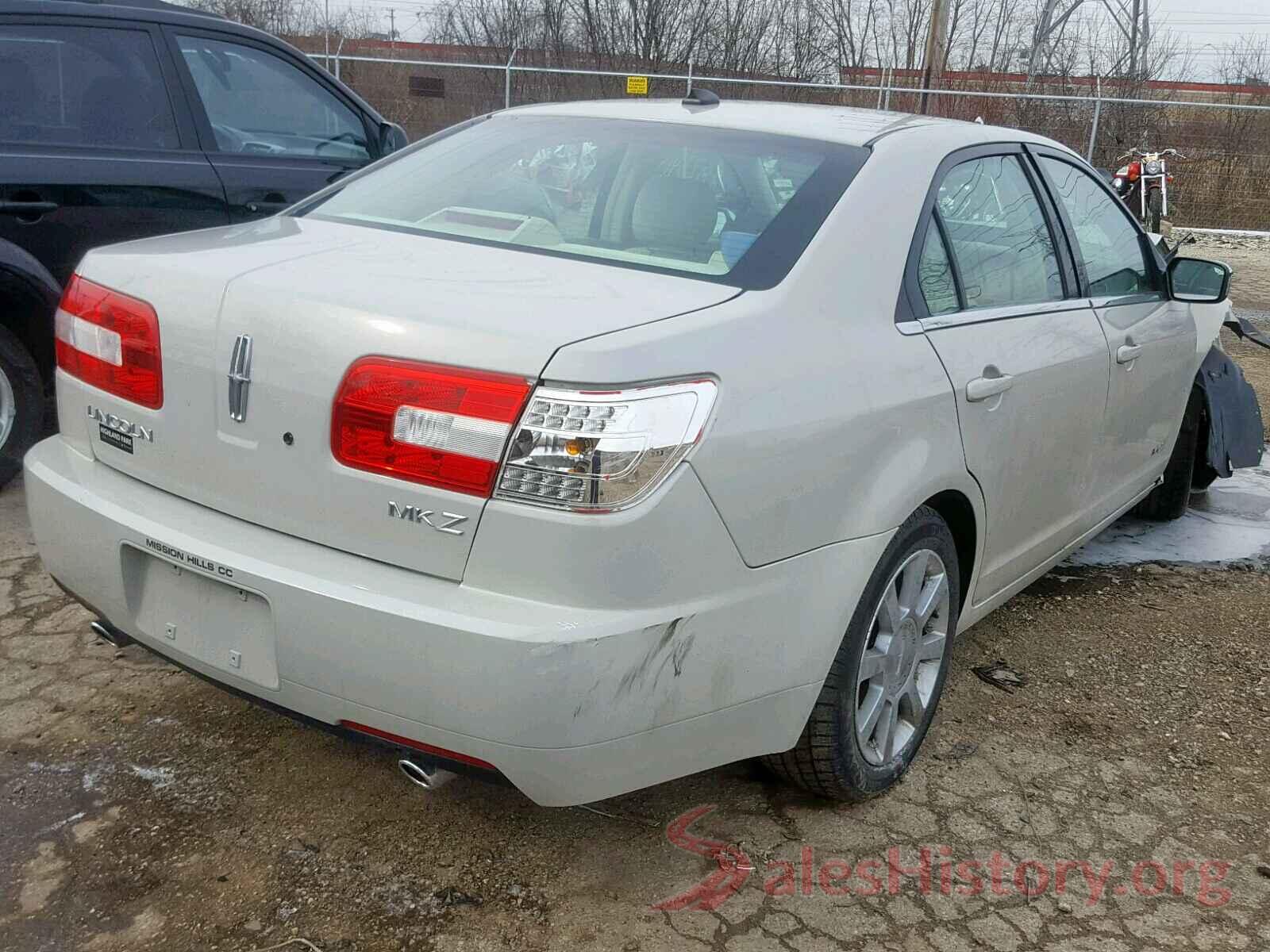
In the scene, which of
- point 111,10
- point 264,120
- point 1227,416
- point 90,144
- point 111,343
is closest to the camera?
point 111,343

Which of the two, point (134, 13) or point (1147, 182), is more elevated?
point (134, 13)

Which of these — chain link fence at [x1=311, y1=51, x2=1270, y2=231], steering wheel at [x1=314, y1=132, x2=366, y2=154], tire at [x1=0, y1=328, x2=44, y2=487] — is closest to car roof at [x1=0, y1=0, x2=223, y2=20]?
steering wheel at [x1=314, y1=132, x2=366, y2=154]

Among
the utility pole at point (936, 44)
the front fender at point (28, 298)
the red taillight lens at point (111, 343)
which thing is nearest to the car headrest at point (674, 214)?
the red taillight lens at point (111, 343)

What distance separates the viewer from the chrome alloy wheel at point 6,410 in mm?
4285

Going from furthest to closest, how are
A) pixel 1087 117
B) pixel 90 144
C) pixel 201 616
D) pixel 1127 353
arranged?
pixel 1087 117, pixel 90 144, pixel 1127 353, pixel 201 616

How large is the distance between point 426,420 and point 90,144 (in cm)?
318

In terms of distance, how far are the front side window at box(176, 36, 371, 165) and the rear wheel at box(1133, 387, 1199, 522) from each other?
3692 mm

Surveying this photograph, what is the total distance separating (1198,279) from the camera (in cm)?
412

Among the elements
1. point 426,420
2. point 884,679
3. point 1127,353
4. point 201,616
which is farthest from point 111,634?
point 1127,353

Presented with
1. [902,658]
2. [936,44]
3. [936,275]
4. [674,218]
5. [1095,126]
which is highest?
[936,44]

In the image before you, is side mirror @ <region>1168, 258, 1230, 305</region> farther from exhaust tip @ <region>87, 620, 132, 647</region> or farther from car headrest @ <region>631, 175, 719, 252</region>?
exhaust tip @ <region>87, 620, 132, 647</region>

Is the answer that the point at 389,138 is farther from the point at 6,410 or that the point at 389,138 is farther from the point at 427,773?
the point at 427,773

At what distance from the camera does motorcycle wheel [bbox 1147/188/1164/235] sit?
16.9 metres

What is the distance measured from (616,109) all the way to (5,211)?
2389 millimetres
